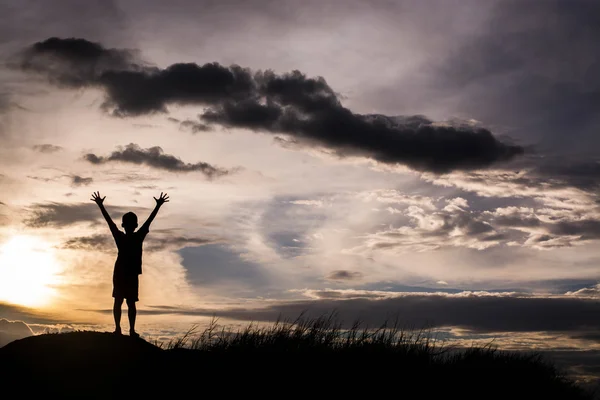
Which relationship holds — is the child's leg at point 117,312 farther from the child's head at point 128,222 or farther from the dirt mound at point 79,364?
the child's head at point 128,222

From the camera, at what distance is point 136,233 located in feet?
44.4

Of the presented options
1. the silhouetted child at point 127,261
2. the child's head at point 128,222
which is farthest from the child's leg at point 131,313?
the child's head at point 128,222

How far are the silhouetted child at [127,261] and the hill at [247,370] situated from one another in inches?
25.1

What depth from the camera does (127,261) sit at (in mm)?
13492

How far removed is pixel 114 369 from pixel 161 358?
4.24 feet

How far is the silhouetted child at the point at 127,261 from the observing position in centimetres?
1343

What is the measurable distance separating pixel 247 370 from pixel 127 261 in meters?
3.84

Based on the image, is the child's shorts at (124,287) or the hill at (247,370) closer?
the hill at (247,370)

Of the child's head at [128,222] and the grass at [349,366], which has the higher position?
the child's head at [128,222]

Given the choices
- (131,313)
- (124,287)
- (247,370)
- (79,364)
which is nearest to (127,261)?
(124,287)

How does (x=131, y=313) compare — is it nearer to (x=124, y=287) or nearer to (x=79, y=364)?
(x=124, y=287)

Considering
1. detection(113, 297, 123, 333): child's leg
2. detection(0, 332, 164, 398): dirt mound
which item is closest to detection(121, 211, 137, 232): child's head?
detection(113, 297, 123, 333): child's leg

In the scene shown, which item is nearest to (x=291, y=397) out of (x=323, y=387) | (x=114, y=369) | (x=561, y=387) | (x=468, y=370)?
(x=323, y=387)

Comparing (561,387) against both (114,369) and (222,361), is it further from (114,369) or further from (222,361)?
(114,369)
